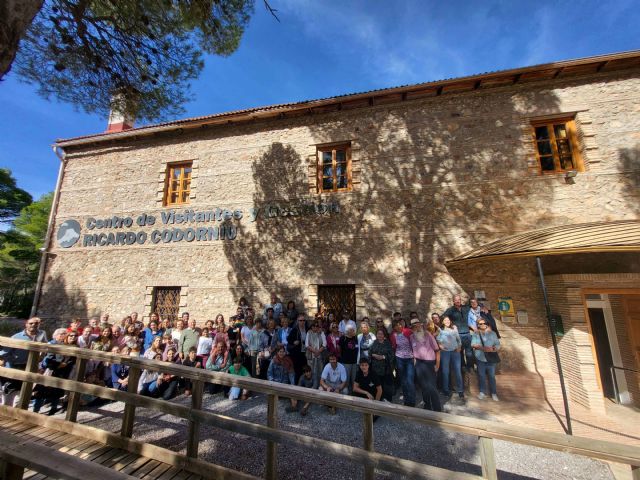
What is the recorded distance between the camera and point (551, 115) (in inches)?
275

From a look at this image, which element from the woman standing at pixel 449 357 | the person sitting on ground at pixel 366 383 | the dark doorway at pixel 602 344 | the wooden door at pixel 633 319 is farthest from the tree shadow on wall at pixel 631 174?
the person sitting on ground at pixel 366 383

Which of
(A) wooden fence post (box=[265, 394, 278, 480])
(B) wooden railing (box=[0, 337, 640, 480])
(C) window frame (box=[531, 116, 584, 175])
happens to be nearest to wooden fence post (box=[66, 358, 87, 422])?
(B) wooden railing (box=[0, 337, 640, 480])

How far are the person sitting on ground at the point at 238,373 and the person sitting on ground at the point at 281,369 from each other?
0.56m

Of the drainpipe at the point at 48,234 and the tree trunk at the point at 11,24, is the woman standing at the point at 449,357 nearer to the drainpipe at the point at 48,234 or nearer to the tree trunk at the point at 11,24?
the tree trunk at the point at 11,24

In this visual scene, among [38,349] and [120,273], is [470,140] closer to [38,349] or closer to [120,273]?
[38,349]

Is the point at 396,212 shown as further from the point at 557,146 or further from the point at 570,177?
the point at 557,146

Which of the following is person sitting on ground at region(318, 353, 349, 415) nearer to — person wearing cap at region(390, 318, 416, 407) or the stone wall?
person wearing cap at region(390, 318, 416, 407)

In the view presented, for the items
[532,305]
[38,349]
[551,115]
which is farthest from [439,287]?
[38,349]

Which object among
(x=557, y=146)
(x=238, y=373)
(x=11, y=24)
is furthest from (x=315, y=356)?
(x=557, y=146)

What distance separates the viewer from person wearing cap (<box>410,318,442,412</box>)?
4668 millimetres

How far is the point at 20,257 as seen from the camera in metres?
20.2

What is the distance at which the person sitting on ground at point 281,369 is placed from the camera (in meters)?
5.16

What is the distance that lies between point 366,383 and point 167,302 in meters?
6.46

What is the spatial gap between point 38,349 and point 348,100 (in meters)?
8.11
